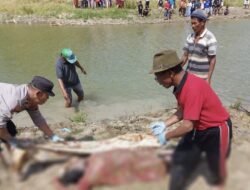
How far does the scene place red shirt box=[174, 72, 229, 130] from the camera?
155 inches

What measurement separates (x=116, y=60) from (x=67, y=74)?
5.43 metres

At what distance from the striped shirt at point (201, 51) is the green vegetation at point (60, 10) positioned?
18.2m

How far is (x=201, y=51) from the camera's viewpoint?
6402 millimetres

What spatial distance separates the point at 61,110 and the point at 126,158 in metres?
5.26

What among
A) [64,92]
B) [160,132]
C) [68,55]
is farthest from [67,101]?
[160,132]

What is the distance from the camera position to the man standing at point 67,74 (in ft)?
27.4

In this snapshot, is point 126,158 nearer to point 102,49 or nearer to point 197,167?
point 197,167

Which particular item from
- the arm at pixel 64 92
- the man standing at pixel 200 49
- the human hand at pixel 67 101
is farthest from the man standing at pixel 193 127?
the human hand at pixel 67 101

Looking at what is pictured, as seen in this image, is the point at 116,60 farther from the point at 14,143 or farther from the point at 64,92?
the point at 14,143

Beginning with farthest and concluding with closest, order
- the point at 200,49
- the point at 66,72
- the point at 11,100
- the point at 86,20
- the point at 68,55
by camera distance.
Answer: the point at 86,20, the point at 66,72, the point at 68,55, the point at 200,49, the point at 11,100

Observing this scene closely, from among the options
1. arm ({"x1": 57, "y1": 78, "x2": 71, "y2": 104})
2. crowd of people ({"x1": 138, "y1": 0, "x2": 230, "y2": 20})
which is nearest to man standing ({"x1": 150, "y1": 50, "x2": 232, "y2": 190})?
arm ({"x1": 57, "y1": 78, "x2": 71, "y2": 104})

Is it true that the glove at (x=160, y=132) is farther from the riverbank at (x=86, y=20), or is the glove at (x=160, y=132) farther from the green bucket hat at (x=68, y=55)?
the riverbank at (x=86, y=20)

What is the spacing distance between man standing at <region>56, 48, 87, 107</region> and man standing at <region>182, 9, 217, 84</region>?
108 inches

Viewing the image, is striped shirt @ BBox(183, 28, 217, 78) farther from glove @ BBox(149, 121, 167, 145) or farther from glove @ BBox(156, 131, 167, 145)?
glove @ BBox(156, 131, 167, 145)
